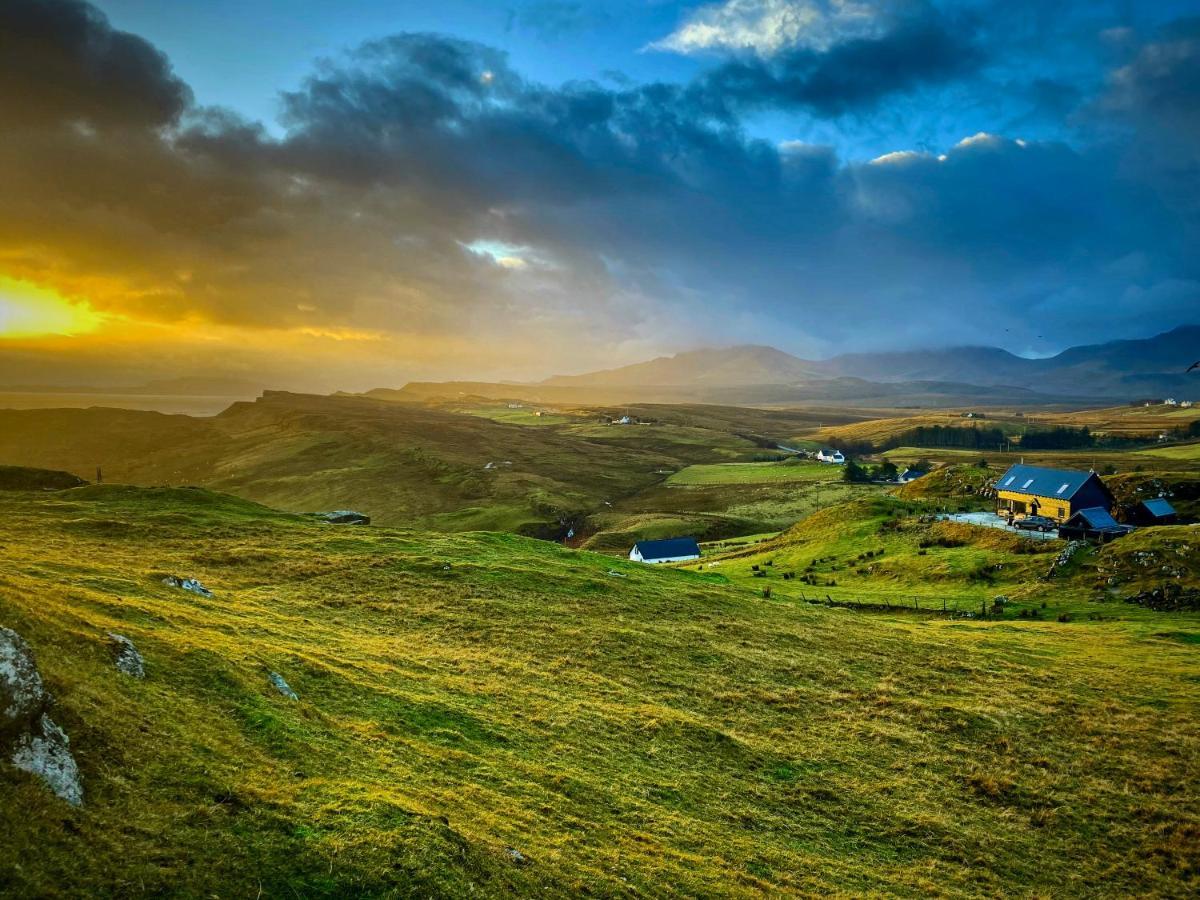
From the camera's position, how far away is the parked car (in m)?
76.9

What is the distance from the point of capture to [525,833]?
17172mm

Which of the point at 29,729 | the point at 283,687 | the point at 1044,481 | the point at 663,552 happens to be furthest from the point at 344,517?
the point at 1044,481

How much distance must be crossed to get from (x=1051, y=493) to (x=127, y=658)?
99.8m

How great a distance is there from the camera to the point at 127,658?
18500 mm

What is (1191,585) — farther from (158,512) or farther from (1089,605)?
(158,512)

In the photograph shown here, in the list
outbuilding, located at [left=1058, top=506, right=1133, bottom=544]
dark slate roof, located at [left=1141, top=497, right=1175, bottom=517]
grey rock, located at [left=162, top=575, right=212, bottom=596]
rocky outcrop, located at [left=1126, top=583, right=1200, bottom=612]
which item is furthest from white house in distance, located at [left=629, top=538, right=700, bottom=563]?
grey rock, located at [left=162, top=575, right=212, bottom=596]

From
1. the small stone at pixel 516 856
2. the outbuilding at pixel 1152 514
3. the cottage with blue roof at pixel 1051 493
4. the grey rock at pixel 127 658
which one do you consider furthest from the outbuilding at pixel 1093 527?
the grey rock at pixel 127 658

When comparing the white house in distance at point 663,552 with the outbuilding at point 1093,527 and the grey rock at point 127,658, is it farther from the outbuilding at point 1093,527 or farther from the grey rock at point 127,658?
the grey rock at point 127,658

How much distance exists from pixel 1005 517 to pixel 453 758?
9373cm

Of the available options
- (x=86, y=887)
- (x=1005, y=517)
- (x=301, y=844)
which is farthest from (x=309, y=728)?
(x=1005, y=517)

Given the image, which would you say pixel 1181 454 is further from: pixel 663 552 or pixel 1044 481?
pixel 663 552

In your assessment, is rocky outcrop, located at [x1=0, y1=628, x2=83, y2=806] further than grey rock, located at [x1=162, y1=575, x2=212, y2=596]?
No

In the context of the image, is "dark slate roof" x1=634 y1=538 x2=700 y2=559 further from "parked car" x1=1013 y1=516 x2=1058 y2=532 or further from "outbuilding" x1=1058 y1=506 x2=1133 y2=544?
"outbuilding" x1=1058 y1=506 x2=1133 y2=544

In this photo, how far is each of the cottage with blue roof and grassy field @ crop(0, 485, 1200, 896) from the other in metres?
32.1
